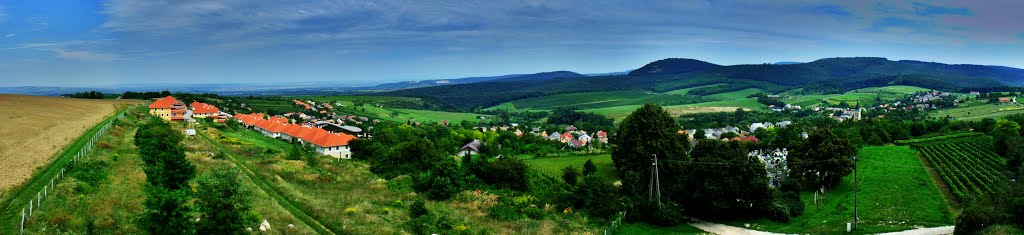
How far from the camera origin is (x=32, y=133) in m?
27.0

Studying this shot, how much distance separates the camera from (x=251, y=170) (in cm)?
2848

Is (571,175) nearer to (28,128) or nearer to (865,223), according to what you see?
(865,223)

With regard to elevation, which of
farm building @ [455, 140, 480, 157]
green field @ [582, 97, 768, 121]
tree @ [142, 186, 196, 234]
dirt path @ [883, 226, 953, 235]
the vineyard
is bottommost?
green field @ [582, 97, 768, 121]

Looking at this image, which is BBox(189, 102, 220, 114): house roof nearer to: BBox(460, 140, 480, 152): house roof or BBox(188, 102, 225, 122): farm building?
BBox(188, 102, 225, 122): farm building

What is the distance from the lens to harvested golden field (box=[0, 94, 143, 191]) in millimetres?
19453

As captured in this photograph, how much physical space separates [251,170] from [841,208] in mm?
29147

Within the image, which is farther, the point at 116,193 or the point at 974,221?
the point at 974,221

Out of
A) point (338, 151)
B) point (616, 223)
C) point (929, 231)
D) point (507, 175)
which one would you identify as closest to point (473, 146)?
point (338, 151)

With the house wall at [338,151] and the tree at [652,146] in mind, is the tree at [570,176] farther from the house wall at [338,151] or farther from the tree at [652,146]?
the house wall at [338,151]

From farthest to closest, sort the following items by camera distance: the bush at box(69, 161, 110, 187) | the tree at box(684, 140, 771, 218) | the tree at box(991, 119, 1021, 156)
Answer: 1. the tree at box(991, 119, 1021, 156)
2. the tree at box(684, 140, 771, 218)
3. the bush at box(69, 161, 110, 187)

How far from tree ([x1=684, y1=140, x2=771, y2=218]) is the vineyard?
10183 millimetres

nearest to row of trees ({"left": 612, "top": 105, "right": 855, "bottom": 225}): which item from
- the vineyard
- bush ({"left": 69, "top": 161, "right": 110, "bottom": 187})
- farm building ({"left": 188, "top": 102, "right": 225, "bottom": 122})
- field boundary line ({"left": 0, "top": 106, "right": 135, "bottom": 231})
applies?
the vineyard

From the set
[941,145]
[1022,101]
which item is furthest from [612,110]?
[941,145]

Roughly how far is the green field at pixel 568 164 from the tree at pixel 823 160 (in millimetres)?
12167
